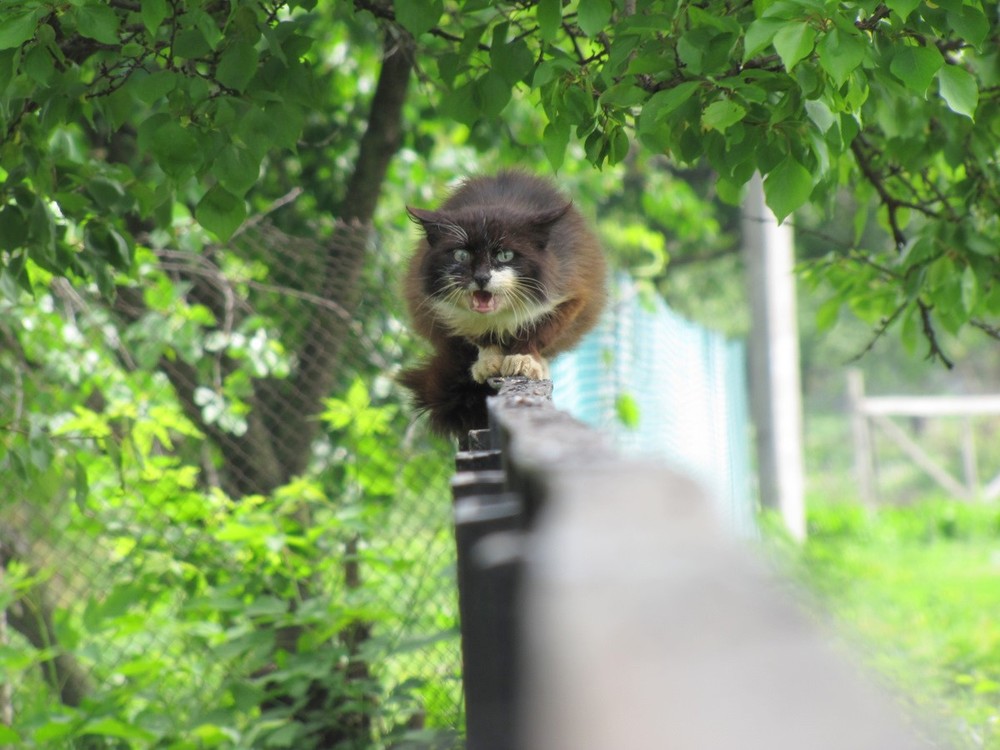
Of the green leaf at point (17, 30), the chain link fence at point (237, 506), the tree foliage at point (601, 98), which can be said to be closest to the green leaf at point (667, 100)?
the tree foliage at point (601, 98)

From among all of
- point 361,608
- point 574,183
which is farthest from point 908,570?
point 361,608

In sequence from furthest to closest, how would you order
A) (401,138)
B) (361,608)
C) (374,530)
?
(401,138), (374,530), (361,608)

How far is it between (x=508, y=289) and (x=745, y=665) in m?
2.49

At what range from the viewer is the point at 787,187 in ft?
7.11

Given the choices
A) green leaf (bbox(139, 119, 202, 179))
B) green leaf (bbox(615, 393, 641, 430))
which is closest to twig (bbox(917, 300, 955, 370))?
green leaf (bbox(615, 393, 641, 430))

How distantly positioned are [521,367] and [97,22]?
1.17 m

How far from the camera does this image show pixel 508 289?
9.94ft

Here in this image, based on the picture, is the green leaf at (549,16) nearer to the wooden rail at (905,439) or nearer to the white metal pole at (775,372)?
the white metal pole at (775,372)

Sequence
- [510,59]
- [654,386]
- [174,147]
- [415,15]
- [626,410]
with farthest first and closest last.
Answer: [654,386]
[626,410]
[510,59]
[174,147]
[415,15]

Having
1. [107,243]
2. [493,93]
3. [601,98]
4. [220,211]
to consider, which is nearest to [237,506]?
[107,243]

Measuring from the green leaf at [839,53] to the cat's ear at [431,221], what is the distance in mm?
1339

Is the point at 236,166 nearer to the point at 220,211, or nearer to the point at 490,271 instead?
the point at 220,211

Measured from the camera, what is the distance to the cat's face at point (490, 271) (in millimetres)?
3031

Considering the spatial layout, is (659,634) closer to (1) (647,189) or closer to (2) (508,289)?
(2) (508,289)
